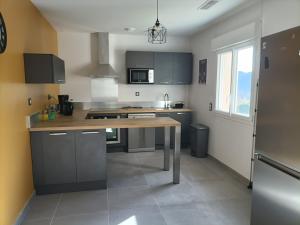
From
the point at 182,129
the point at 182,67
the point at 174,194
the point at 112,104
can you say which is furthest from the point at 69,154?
the point at 182,67

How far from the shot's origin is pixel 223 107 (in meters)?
4.12

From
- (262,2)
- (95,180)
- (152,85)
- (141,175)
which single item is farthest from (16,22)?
(152,85)

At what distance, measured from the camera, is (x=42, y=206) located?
267 centimetres

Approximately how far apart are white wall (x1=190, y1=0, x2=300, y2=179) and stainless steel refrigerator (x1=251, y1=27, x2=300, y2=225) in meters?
1.12

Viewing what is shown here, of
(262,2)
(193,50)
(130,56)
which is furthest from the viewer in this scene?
(193,50)

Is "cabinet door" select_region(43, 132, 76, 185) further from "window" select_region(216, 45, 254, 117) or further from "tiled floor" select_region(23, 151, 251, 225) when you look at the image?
"window" select_region(216, 45, 254, 117)

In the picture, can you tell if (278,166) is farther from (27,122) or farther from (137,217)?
(27,122)

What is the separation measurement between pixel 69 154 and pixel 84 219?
0.86 m

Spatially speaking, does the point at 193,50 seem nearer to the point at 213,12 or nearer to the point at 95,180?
the point at 213,12

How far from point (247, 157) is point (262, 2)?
2.14 metres

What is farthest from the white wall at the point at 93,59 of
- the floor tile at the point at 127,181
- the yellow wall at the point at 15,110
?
the floor tile at the point at 127,181

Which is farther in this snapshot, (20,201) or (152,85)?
(152,85)

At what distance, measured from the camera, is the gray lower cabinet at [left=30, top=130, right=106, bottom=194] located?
283 cm

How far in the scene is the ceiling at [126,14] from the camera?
3044 mm
